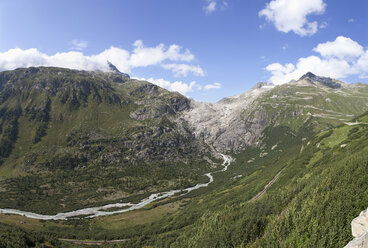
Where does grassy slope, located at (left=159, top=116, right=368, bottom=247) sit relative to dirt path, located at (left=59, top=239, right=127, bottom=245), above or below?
above

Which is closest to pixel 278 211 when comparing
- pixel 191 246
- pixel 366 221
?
pixel 191 246

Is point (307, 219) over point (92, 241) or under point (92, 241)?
over

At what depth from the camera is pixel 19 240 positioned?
276 feet

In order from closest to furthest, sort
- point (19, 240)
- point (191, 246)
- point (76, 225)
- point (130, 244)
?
1. point (19, 240)
2. point (191, 246)
3. point (130, 244)
4. point (76, 225)

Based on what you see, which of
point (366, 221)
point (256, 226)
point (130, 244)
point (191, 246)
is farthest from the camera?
point (130, 244)

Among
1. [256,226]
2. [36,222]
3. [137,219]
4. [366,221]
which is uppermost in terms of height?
[366,221]

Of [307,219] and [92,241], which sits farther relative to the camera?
[92,241]

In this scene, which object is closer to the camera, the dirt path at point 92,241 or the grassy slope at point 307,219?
the grassy slope at point 307,219

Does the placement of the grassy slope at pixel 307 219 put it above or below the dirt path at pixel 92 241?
above

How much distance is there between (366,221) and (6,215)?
259m

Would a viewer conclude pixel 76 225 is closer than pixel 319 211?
No

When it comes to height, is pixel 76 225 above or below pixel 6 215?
below

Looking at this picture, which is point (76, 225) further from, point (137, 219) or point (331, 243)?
point (331, 243)

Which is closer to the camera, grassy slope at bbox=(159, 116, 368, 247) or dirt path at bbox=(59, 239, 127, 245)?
grassy slope at bbox=(159, 116, 368, 247)
